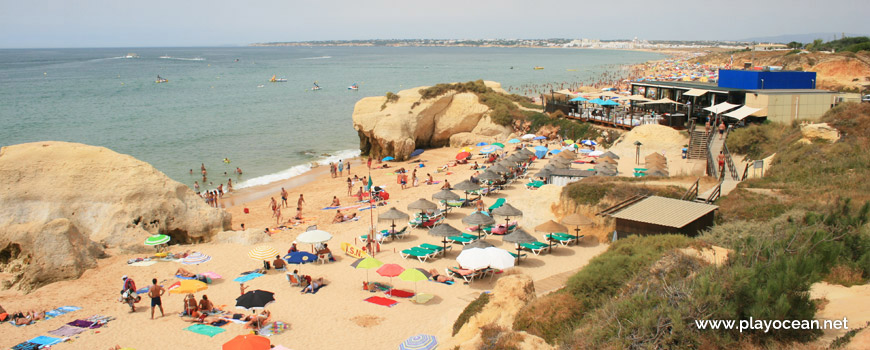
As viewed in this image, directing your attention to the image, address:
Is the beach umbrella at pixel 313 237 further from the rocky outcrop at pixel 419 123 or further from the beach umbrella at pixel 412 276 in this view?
the rocky outcrop at pixel 419 123

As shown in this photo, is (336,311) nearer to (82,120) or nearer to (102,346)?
(102,346)

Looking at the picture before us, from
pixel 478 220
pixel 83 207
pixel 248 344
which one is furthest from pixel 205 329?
pixel 478 220

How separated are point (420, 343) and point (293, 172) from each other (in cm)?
2399

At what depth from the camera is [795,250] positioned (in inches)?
368

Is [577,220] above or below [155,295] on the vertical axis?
above

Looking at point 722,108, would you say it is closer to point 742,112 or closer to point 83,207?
point 742,112

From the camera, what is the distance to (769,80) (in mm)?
28391

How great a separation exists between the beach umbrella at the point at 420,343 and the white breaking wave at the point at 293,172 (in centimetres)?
2142

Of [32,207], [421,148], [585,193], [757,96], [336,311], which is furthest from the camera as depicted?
[421,148]

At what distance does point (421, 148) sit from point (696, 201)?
23.9 m

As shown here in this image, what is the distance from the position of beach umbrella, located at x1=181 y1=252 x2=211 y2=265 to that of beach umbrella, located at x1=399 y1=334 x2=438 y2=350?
7961 mm

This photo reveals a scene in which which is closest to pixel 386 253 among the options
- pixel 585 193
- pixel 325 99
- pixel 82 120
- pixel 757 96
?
pixel 585 193

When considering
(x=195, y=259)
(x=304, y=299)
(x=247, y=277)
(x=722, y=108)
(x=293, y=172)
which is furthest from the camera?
(x=293, y=172)

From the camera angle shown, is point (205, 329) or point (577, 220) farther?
point (577, 220)
